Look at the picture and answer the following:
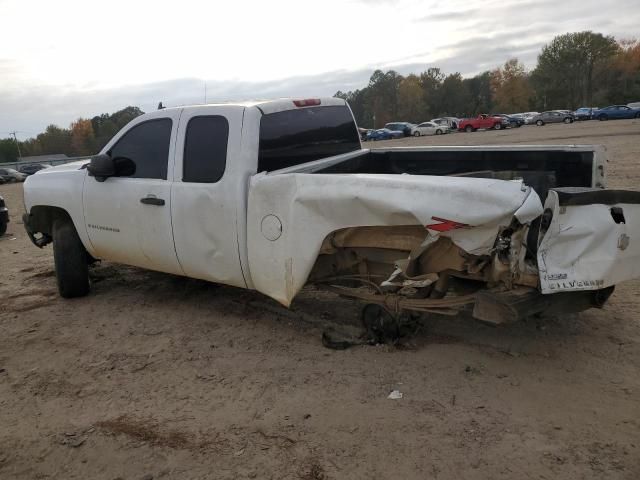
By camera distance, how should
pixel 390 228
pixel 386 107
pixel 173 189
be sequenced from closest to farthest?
1. pixel 390 228
2. pixel 173 189
3. pixel 386 107

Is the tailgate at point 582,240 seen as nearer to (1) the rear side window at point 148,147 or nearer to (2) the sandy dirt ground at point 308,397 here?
(2) the sandy dirt ground at point 308,397

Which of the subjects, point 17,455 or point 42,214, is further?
point 42,214

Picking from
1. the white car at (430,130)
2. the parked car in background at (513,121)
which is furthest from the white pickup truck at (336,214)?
the parked car in background at (513,121)

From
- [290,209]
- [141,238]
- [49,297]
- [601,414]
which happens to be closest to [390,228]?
[290,209]

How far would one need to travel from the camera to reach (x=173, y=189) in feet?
16.6

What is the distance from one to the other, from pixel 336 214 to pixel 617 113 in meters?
53.2

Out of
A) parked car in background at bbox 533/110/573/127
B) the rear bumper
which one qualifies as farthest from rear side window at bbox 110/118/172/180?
parked car in background at bbox 533/110/573/127

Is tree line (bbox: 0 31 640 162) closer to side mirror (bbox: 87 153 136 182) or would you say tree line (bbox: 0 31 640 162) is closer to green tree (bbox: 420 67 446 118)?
green tree (bbox: 420 67 446 118)

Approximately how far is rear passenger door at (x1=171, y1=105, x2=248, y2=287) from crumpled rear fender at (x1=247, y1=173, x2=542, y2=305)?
0.22 metres

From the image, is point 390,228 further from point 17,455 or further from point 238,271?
point 17,455

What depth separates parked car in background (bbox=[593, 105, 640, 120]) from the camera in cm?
4812

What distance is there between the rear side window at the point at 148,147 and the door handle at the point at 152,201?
21cm

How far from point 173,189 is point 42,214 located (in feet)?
7.98

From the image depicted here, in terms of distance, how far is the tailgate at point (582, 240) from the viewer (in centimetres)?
349
